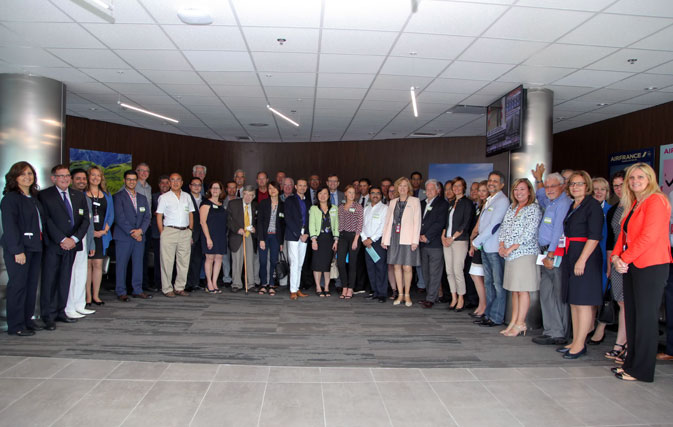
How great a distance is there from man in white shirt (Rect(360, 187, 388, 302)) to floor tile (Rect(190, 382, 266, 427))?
3264 millimetres

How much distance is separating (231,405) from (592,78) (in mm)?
5718

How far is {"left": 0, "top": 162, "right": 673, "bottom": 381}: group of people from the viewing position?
357cm

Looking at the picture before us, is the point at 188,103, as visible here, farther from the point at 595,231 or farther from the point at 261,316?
the point at 595,231

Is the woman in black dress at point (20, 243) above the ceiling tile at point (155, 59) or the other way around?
the other way around

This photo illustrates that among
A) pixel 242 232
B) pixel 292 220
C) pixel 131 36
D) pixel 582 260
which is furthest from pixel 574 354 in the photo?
pixel 131 36

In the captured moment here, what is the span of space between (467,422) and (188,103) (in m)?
6.67

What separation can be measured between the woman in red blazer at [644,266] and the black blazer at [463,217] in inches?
85.4

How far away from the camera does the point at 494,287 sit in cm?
512

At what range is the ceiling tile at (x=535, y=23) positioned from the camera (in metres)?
3.71

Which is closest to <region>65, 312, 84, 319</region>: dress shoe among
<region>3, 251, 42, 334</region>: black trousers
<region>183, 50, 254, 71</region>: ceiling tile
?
<region>3, 251, 42, 334</region>: black trousers

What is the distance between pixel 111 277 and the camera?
24.0 feet

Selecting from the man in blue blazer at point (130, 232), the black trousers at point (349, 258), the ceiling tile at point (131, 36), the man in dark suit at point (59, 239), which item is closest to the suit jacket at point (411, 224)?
the black trousers at point (349, 258)

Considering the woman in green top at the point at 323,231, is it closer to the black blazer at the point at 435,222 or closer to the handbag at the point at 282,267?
the handbag at the point at 282,267

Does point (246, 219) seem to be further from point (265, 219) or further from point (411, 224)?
point (411, 224)
